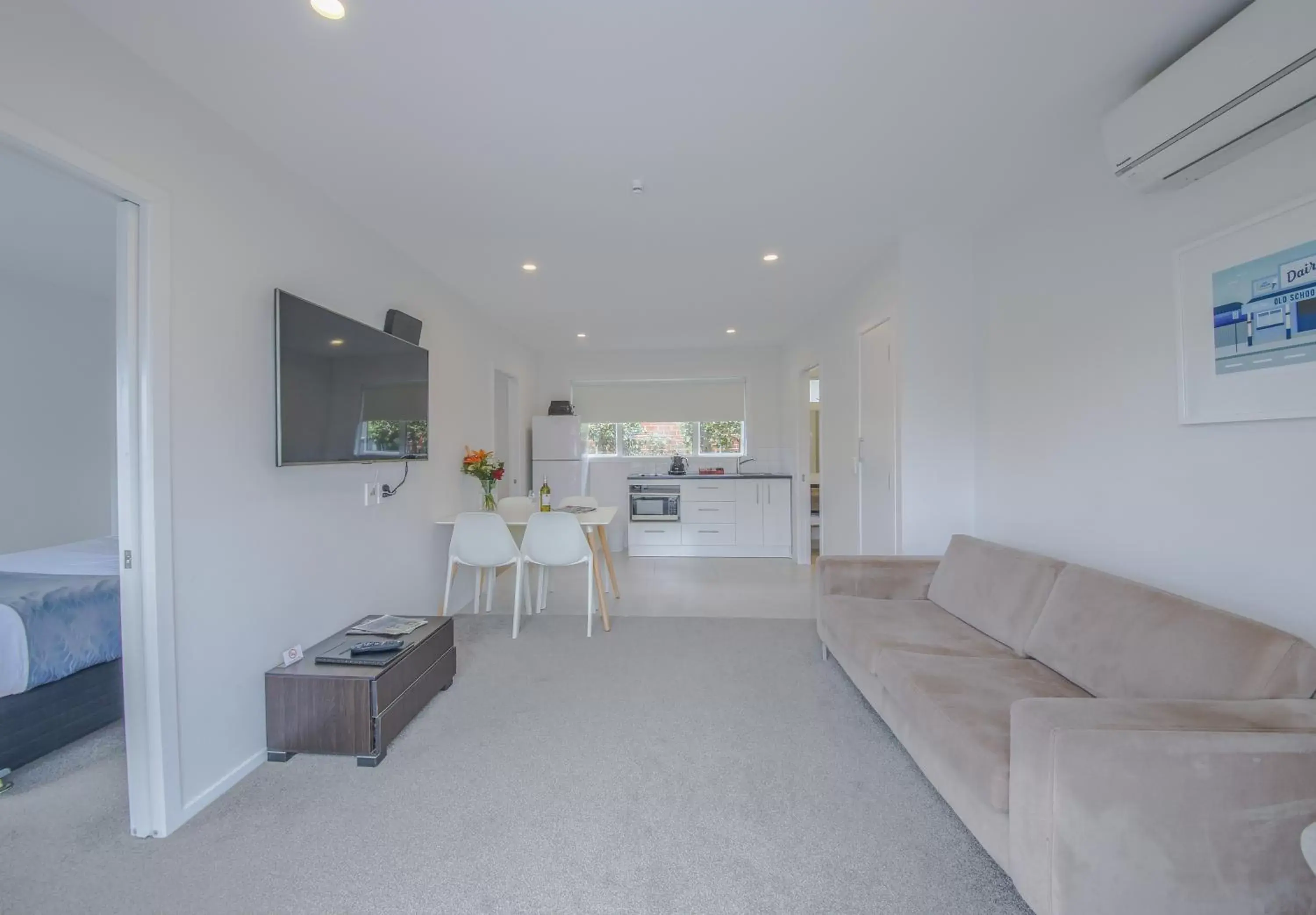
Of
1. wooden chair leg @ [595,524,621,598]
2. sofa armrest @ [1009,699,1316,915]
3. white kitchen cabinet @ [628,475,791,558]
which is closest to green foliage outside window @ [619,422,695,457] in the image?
white kitchen cabinet @ [628,475,791,558]

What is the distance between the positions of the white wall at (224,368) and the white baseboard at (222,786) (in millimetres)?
11

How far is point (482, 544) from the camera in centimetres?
342

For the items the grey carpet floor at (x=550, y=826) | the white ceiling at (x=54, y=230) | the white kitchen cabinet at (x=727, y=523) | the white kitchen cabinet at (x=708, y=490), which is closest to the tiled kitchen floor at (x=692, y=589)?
the white kitchen cabinet at (x=727, y=523)

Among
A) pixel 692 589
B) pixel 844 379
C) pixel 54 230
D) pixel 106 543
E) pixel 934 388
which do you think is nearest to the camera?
pixel 54 230

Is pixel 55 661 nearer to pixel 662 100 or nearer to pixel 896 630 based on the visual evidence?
pixel 662 100

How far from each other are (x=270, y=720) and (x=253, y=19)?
2.39 meters

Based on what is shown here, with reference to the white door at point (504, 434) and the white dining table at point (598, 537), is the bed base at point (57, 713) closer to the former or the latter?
the white dining table at point (598, 537)

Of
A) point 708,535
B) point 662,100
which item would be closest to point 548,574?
point 708,535

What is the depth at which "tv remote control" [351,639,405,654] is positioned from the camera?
2232 mm

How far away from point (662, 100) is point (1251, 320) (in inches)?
78.9

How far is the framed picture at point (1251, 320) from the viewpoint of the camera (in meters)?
1.46

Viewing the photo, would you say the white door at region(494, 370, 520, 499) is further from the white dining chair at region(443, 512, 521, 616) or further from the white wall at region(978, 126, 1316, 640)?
the white wall at region(978, 126, 1316, 640)

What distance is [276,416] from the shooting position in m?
2.01

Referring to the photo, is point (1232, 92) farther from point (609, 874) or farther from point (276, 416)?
point (276, 416)
